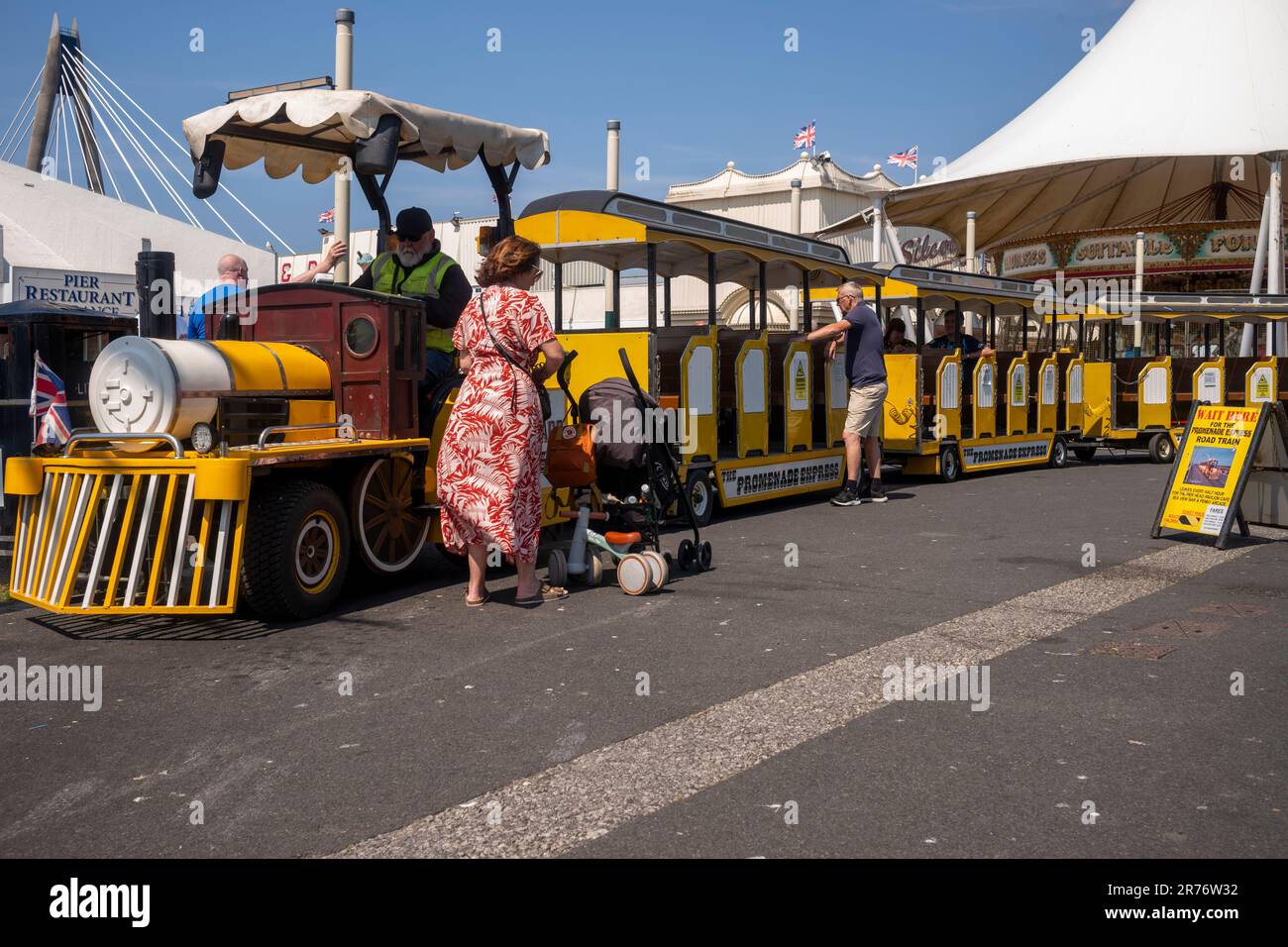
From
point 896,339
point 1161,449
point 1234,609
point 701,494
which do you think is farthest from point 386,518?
point 1161,449

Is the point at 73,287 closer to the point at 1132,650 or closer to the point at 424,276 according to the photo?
the point at 424,276

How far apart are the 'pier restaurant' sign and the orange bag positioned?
973 centimetres

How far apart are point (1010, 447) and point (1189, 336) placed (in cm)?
751

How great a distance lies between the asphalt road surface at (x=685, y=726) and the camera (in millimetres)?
3439

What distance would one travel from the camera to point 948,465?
14.8m

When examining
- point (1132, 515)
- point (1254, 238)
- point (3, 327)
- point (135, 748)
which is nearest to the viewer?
point (135, 748)

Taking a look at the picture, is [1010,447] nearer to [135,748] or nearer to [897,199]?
A: [135,748]

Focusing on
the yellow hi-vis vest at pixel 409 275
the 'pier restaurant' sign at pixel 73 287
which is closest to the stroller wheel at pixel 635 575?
the yellow hi-vis vest at pixel 409 275

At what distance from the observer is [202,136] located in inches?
303

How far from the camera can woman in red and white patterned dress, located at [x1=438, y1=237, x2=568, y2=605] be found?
21.5 ft

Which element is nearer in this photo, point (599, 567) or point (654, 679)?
point (654, 679)

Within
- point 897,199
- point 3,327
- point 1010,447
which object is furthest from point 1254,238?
point 3,327

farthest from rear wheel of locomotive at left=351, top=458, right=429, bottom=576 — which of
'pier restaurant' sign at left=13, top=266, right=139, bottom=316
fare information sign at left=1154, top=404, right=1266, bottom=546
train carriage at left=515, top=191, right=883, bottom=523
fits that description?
'pier restaurant' sign at left=13, top=266, right=139, bottom=316
